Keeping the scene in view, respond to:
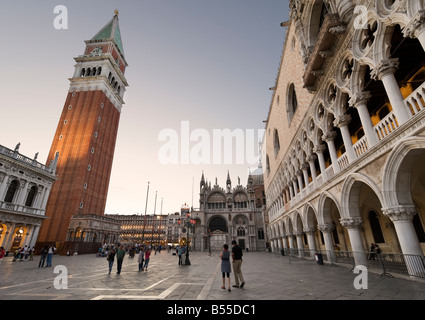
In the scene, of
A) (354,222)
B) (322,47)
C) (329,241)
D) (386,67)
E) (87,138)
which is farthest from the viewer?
(87,138)

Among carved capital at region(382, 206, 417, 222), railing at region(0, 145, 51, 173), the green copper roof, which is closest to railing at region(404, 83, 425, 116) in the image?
carved capital at region(382, 206, 417, 222)

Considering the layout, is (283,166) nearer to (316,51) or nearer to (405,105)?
(316,51)

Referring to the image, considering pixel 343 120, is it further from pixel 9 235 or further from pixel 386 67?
pixel 9 235

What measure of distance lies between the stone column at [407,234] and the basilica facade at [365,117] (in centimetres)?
3

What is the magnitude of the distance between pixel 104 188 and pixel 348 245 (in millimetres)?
41372

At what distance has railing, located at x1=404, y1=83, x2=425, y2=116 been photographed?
5.85m

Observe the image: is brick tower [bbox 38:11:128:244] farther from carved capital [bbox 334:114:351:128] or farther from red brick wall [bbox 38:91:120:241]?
carved capital [bbox 334:114:351:128]

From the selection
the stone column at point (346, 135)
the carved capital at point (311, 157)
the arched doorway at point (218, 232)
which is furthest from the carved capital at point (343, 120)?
the arched doorway at point (218, 232)

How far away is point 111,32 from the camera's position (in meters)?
51.5

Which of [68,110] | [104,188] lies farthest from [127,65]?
[104,188]

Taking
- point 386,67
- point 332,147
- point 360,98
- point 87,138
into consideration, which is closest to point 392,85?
point 386,67

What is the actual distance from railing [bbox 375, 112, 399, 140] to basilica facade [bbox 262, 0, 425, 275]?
0.12ft

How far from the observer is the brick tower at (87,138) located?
3353 centimetres

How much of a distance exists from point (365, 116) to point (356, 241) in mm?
5727
